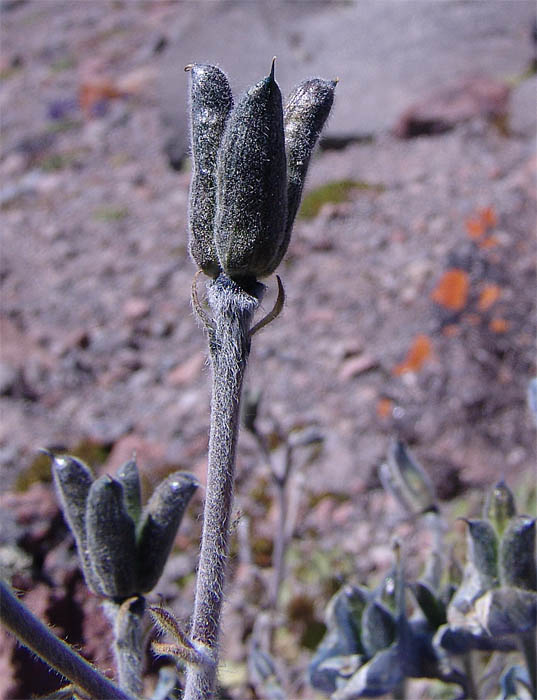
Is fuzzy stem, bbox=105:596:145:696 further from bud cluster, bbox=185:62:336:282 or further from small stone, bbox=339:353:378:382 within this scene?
small stone, bbox=339:353:378:382

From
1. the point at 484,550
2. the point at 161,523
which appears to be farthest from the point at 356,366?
the point at 161,523

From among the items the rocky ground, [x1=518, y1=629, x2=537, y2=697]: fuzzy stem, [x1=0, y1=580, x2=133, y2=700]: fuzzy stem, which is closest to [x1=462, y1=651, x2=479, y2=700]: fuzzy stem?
[x1=518, y1=629, x2=537, y2=697]: fuzzy stem

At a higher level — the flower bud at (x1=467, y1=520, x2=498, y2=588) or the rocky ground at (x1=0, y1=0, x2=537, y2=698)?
the flower bud at (x1=467, y1=520, x2=498, y2=588)

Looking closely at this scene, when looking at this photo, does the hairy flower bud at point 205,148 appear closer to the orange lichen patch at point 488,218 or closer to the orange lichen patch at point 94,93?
the orange lichen patch at point 488,218

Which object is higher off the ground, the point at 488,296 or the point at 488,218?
the point at 488,218

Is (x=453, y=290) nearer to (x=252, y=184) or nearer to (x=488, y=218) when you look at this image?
(x=488, y=218)
